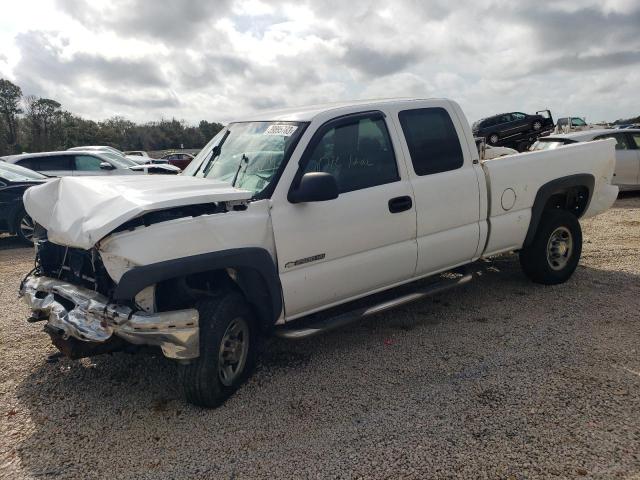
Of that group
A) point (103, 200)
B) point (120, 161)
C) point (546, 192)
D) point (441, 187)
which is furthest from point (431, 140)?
point (120, 161)

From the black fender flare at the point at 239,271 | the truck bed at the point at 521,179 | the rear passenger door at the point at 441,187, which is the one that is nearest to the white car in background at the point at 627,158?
the truck bed at the point at 521,179

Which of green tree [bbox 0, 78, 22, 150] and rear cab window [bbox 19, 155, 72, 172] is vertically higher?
green tree [bbox 0, 78, 22, 150]

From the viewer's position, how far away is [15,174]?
943cm

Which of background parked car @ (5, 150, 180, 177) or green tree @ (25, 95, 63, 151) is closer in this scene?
background parked car @ (5, 150, 180, 177)

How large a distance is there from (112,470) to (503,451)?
217cm

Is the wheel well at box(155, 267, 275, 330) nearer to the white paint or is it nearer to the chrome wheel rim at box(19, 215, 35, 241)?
the white paint

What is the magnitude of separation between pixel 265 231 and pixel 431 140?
188 cm

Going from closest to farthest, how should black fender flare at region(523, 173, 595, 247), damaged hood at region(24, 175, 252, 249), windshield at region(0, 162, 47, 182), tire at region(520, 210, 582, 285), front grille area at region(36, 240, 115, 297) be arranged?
A: damaged hood at region(24, 175, 252, 249) < front grille area at region(36, 240, 115, 297) < black fender flare at region(523, 173, 595, 247) < tire at region(520, 210, 582, 285) < windshield at region(0, 162, 47, 182)

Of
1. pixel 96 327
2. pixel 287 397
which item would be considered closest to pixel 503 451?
pixel 287 397

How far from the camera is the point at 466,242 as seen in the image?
15.4 feet

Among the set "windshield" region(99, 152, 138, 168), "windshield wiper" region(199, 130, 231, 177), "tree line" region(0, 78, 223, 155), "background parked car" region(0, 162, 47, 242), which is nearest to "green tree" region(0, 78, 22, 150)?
"tree line" region(0, 78, 223, 155)

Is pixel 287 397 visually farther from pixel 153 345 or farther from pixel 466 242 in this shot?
pixel 466 242

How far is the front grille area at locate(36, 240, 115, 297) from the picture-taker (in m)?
3.36

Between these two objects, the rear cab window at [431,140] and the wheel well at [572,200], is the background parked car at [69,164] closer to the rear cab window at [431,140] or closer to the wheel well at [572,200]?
the rear cab window at [431,140]
